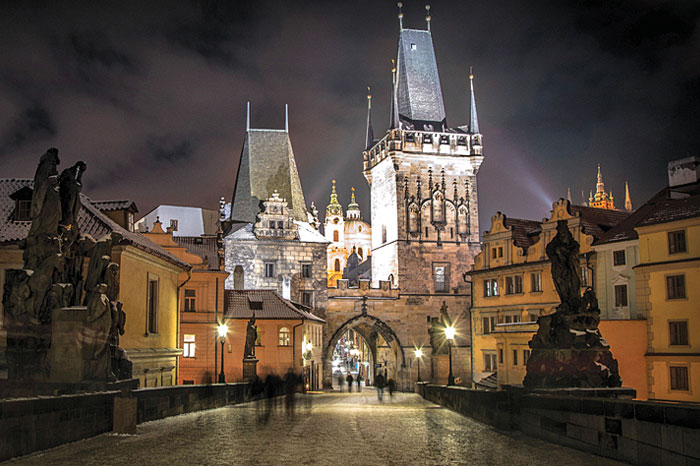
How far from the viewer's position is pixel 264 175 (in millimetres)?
51656

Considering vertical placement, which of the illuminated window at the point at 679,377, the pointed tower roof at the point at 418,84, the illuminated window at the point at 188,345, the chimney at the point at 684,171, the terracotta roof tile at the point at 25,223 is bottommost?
the illuminated window at the point at 679,377

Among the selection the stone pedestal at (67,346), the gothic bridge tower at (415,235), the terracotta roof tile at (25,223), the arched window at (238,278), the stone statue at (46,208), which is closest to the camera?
the stone pedestal at (67,346)

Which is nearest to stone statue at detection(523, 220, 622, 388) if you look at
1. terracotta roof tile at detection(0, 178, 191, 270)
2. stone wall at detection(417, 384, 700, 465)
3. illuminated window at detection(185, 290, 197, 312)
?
stone wall at detection(417, 384, 700, 465)

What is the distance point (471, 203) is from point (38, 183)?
146 ft

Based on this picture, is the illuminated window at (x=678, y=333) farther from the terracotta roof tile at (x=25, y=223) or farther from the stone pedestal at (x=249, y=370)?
the terracotta roof tile at (x=25, y=223)

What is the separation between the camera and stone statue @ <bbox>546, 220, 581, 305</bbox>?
13.1 meters

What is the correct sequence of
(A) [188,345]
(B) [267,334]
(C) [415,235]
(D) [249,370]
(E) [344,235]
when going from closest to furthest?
(D) [249,370] → (A) [188,345] → (B) [267,334] → (C) [415,235] → (E) [344,235]

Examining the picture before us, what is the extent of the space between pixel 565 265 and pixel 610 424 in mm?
5251

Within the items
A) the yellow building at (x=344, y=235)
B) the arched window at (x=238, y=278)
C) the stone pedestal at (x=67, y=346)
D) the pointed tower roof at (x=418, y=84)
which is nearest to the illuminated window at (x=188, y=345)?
the arched window at (x=238, y=278)

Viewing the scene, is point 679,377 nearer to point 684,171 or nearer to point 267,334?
point 684,171

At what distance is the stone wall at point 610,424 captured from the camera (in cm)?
708

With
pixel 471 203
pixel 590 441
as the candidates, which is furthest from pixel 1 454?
pixel 471 203

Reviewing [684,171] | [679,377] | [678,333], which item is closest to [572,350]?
[679,377]

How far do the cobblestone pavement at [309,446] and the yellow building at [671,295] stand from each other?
13.8 meters
